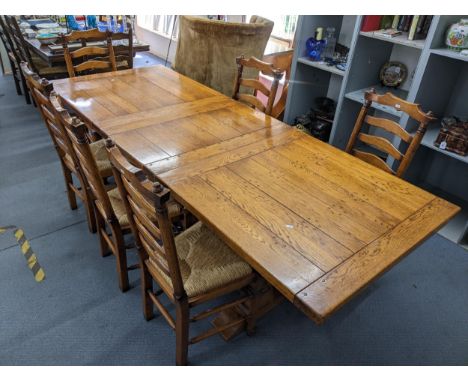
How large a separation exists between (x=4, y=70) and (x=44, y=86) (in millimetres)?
3852

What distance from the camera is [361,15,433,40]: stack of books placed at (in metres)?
2.37

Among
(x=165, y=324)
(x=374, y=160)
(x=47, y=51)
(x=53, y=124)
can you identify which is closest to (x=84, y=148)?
(x=53, y=124)

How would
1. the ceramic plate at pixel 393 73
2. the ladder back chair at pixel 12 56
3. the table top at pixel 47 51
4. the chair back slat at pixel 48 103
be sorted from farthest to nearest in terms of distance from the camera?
the ladder back chair at pixel 12 56, the table top at pixel 47 51, the ceramic plate at pixel 393 73, the chair back slat at pixel 48 103

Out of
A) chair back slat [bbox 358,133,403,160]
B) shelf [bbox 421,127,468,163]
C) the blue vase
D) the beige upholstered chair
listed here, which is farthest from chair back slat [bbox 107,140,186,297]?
the beige upholstered chair

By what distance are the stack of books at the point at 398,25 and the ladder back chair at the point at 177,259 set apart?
1885 millimetres

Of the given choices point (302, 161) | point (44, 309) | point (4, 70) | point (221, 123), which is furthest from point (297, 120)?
point (4, 70)

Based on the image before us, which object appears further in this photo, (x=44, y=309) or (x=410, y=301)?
(x=410, y=301)

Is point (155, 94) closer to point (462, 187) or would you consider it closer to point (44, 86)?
point (44, 86)

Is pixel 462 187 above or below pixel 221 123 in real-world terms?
below

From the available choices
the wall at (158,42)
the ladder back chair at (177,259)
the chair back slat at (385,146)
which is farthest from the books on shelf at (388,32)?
the wall at (158,42)

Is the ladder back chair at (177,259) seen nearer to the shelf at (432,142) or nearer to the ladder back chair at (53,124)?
the ladder back chair at (53,124)

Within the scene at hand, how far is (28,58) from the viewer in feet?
11.2

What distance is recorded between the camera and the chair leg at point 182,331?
1395 mm
